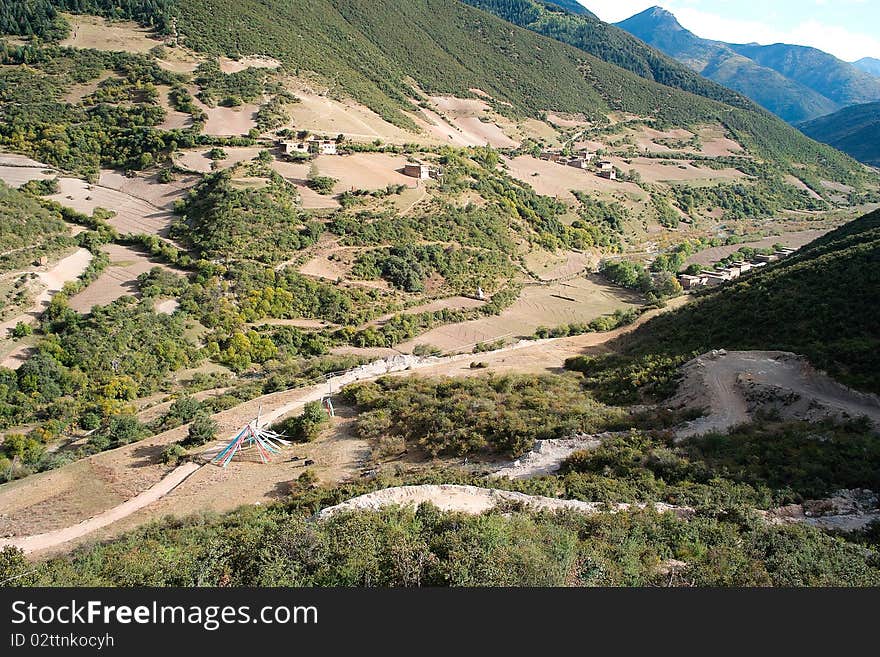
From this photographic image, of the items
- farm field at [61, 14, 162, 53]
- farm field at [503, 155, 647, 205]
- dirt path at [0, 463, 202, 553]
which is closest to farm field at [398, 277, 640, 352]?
dirt path at [0, 463, 202, 553]

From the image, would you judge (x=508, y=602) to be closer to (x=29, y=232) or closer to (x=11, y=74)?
(x=29, y=232)

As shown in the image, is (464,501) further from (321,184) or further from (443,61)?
(443,61)

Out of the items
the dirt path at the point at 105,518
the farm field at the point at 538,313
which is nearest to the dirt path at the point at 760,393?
the dirt path at the point at 105,518

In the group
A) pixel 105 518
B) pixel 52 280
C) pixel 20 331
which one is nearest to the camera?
pixel 105 518

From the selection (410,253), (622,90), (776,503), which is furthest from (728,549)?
(622,90)

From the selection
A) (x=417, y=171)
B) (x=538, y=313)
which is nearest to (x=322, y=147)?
(x=417, y=171)

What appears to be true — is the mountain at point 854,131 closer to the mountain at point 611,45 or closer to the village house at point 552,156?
the mountain at point 611,45

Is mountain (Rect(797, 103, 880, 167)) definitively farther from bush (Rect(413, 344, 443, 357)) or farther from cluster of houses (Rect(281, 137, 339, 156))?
bush (Rect(413, 344, 443, 357))
